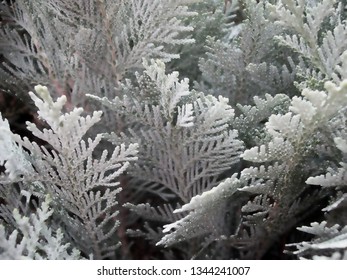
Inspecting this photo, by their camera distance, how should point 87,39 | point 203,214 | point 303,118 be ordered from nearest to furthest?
point 303,118
point 203,214
point 87,39

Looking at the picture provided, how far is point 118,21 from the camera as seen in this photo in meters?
0.99

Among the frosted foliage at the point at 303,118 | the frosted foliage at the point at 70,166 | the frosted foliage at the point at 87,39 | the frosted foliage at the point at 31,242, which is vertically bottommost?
the frosted foliage at the point at 31,242

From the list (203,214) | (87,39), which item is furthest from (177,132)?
(87,39)

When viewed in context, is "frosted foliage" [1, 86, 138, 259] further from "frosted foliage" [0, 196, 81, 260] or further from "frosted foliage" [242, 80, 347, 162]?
"frosted foliage" [242, 80, 347, 162]

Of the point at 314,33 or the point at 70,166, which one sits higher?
the point at 314,33

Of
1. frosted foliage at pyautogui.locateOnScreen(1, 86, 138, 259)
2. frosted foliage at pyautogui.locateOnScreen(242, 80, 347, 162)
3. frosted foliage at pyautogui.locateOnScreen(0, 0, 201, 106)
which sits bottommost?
frosted foliage at pyautogui.locateOnScreen(1, 86, 138, 259)

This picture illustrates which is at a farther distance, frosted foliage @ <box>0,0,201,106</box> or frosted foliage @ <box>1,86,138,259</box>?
frosted foliage @ <box>0,0,201,106</box>

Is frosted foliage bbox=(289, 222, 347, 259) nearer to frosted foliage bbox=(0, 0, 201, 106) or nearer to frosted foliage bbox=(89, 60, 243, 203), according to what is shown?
frosted foliage bbox=(89, 60, 243, 203)

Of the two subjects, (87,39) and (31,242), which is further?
(87,39)

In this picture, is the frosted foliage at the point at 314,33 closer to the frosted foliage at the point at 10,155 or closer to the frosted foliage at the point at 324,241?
the frosted foliage at the point at 324,241

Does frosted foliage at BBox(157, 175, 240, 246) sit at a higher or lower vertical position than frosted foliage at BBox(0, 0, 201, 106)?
lower

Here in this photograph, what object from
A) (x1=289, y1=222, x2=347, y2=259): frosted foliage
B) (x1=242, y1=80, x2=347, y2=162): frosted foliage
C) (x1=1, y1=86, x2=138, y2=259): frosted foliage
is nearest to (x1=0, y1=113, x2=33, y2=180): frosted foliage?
(x1=1, y1=86, x2=138, y2=259): frosted foliage

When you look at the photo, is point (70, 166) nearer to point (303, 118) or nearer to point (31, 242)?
point (31, 242)

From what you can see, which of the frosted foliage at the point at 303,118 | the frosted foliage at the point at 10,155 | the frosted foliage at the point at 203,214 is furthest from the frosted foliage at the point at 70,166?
the frosted foliage at the point at 303,118
